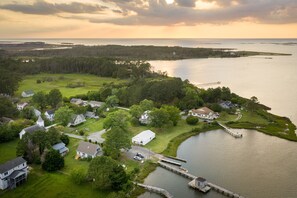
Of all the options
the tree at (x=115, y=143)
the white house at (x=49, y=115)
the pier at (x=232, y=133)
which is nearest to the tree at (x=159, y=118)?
the pier at (x=232, y=133)

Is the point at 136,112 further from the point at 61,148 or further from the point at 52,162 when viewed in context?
the point at 52,162

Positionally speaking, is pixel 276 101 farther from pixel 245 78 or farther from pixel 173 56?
pixel 173 56

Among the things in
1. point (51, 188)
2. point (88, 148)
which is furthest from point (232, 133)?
point (51, 188)

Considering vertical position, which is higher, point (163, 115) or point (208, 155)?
point (163, 115)

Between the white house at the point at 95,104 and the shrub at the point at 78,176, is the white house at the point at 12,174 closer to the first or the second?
the shrub at the point at 78,176

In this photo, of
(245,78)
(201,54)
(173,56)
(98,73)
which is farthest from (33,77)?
(201,54)

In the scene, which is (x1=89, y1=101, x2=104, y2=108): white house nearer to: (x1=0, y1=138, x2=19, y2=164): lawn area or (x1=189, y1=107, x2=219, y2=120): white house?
(x1=189, y1=107, x2=219, y2=120): white house

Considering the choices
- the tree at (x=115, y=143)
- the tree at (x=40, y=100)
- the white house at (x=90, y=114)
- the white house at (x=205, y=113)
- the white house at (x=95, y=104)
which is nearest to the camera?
the tree at (x=115, y=143)
